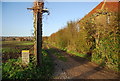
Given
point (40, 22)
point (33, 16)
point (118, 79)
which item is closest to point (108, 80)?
point (118, 79)

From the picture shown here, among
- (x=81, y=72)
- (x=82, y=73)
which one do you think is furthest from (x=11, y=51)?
(x=82, y=73)

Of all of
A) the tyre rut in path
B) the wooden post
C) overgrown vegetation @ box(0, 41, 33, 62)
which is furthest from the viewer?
overgrown vegetation @ box(0, 41, 33, 62)

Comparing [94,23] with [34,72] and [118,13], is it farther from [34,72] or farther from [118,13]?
[34,72]

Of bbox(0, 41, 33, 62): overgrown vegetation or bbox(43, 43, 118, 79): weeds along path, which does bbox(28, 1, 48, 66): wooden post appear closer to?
bbox(0, 41, 33, 62): overgrown vegetation

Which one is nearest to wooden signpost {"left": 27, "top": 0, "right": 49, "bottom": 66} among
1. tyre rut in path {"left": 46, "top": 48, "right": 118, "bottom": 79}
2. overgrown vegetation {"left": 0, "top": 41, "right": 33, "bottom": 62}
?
overgrown vegetation {"left": 0, "top": 41, "right": 33, "bottom": 62}

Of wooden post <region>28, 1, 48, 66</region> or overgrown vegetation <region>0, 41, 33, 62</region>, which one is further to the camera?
overgrown vegetation <region>0, 41, 33, 62</region>

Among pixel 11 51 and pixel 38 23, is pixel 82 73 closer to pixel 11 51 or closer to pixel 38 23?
pixel 38 23

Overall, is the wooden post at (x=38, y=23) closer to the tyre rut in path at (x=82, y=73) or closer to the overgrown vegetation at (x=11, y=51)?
the overgrown vegetation at (x=11, y=51)

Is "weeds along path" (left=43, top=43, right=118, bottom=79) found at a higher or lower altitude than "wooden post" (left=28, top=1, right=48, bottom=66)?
lower

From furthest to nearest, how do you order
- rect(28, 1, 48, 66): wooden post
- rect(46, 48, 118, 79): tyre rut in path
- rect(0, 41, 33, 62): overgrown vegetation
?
rect(0, 41, 33, 62): overgrown vegetation
rect(28, 1, 48, 66): wooden post
rect(46, 48, 118, 79): tyre rut in path

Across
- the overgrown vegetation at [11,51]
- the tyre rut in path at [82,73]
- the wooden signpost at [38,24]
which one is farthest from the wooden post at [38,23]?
the tyre rut in path at [82,73]

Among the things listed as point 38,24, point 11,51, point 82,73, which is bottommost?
point 82,73

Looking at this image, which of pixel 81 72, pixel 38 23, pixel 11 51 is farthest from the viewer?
pixel 11 51

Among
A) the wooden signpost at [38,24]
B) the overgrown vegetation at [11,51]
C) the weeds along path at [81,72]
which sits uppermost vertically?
the wooden signpost at [38,24]
